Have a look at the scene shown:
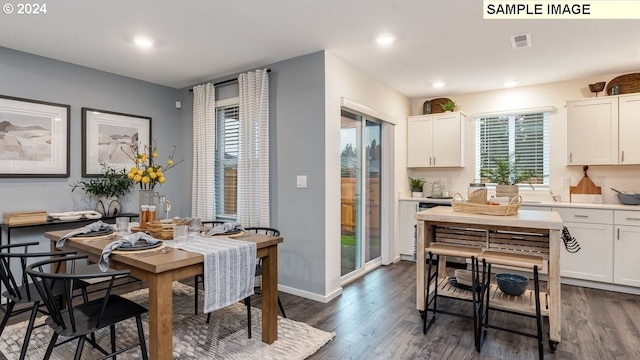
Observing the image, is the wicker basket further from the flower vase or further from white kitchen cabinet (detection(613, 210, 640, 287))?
the flower vase

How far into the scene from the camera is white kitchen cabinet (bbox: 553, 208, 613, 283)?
3666 mm

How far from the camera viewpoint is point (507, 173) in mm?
4656

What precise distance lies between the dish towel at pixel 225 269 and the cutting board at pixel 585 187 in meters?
4.18

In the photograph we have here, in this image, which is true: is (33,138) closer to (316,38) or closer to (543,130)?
(316,38)

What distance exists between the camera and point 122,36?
2.99m

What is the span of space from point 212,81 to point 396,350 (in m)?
3.61

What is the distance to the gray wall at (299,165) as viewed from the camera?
3.37 metres

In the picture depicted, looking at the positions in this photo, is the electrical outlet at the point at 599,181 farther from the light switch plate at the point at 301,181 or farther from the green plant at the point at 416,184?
the light switch plate at the point at 301,181

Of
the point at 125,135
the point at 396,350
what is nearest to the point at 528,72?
the point at 396,350

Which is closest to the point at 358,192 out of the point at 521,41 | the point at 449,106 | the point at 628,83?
the point at 449,106

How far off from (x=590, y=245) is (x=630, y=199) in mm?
702

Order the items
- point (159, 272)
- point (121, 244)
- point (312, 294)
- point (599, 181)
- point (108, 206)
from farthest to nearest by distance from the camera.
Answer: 1. point (599, 181)
2. point (108, 206)
3. point (312, 294)
4. point (121, 244)
5. point (159, 272)

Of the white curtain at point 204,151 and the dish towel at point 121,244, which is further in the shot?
the white curtain at point 204,151

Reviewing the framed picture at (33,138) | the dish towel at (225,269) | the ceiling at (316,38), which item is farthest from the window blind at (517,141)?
the framed picture at (33,138)
